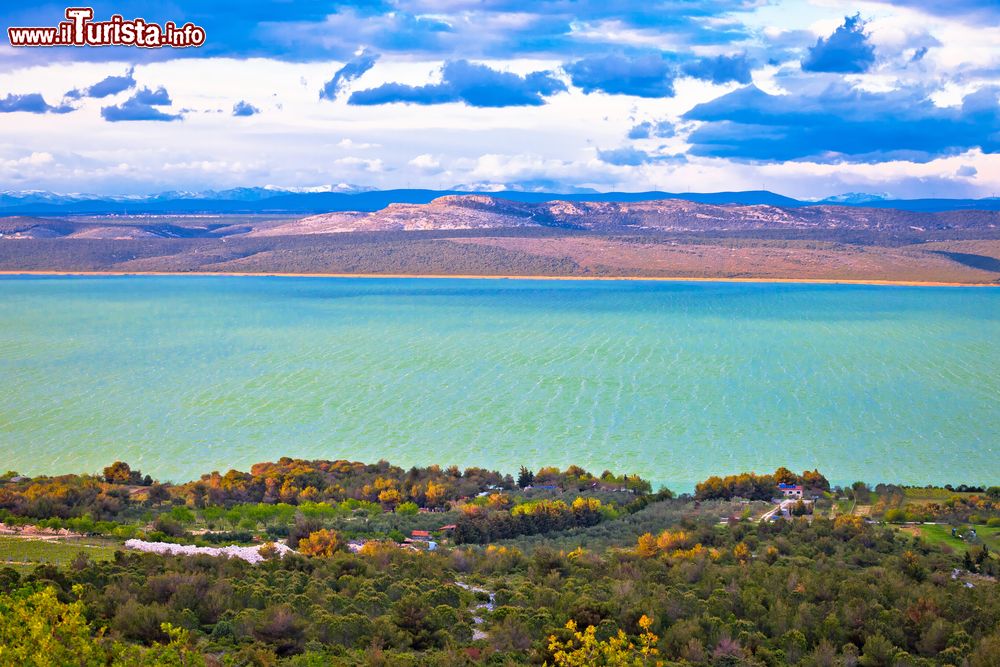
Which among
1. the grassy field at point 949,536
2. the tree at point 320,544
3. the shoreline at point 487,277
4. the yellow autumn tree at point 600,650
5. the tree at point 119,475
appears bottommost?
the shoreline at point 487,277

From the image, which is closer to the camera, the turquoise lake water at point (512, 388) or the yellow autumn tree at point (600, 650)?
the yellow autumn tree at point (600, 650)

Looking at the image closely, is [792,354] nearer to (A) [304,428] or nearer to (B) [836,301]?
(A) [304,428]

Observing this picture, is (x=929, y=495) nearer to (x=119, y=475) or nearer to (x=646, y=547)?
(x=646, y=547)

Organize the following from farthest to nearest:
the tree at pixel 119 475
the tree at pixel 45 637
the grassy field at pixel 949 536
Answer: the tree at pixel 119 475 < the grassy field at pixel 949 536 < the tree at pixel 45 637

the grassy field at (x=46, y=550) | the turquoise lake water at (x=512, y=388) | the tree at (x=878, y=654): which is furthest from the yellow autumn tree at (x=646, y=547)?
the turquoise lake water at (x=512, y=388)

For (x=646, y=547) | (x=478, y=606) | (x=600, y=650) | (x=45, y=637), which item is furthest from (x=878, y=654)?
(x=45, y=637)

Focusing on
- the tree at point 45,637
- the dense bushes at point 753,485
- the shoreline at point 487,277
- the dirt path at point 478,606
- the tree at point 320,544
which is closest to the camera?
the tree at point 45,637

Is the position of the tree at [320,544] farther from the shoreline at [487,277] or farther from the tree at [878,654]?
the shoreline at [487,277]
